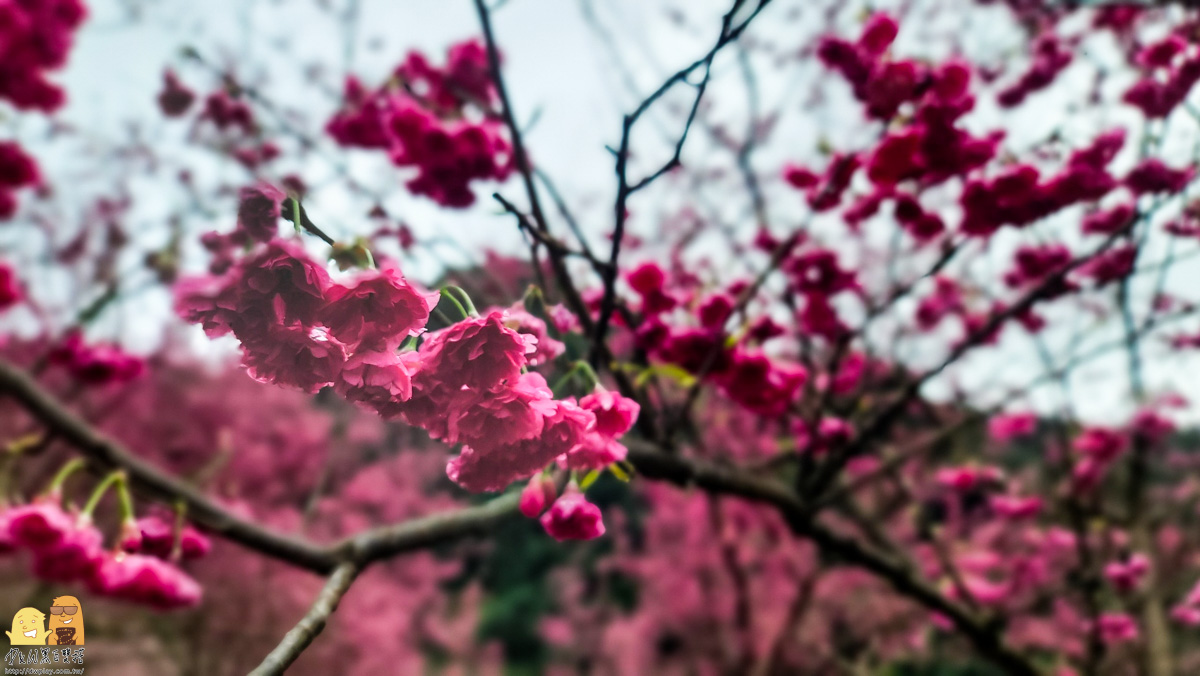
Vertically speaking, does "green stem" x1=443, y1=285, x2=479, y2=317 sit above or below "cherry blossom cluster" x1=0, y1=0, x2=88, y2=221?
below

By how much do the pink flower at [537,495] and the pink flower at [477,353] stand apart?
24cm

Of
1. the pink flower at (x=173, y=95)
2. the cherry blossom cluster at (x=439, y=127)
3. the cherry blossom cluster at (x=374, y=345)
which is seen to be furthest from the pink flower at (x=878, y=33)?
the pink flower at (x=173, y=95)

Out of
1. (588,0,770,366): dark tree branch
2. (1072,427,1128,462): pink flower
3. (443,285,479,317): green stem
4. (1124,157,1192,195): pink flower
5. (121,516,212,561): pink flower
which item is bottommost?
(121,516,212,561): pink flower

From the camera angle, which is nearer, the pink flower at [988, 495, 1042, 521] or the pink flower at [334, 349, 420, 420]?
the pink flower at [334, 349, 420, 420]

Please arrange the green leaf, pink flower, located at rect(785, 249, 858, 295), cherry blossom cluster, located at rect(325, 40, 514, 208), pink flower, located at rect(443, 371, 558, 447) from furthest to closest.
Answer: pink flower, located at rect(785, 249, 858, 295) < cherry blossom cluster, located at rect(325, 40, 514, 208) < the green leaf < pink flower, located at rect(443, 371, 558, 447)

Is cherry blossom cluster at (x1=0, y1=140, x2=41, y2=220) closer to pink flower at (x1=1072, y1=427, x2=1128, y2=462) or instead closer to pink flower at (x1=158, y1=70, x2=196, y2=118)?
pink flower at (x1=158, y1=70, x2=196, y2=118)

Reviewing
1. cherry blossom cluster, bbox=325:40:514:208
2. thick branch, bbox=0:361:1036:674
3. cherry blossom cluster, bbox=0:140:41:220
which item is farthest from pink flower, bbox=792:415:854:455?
cherry blossom cluster, bbox=0:140:41:220

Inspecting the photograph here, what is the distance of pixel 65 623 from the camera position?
1.39m

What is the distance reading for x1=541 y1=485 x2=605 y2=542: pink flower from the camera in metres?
0.91

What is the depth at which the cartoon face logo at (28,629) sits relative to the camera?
4.33ft

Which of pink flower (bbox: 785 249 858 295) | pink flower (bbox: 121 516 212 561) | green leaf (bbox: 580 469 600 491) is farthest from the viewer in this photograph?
pink flower (bbox: 785 249 858 295)

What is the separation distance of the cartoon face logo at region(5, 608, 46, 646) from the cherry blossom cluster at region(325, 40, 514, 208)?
Result: 4.08 ft

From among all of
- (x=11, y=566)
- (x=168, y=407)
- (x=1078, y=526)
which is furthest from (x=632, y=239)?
(x=168, y=407)

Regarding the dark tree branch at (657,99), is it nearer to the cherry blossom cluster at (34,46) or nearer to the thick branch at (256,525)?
the thick branch at (256,525)
